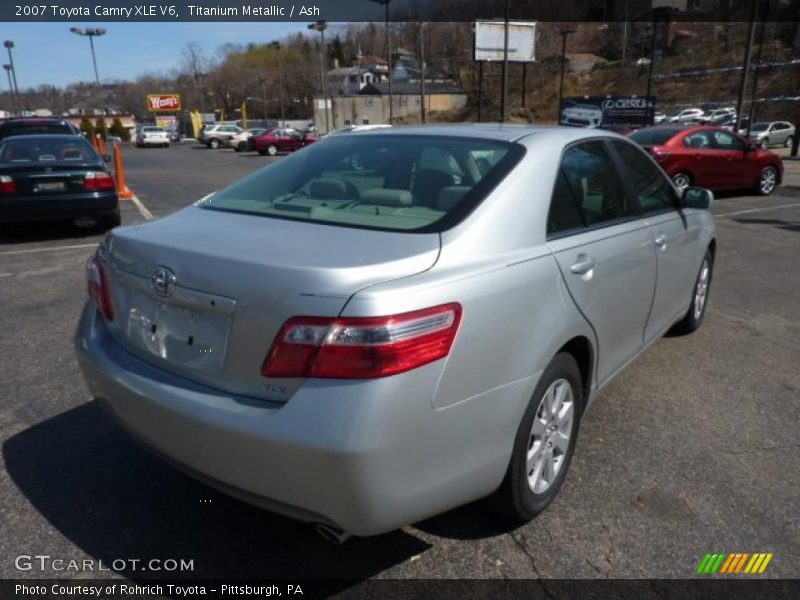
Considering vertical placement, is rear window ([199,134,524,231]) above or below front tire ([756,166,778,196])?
above

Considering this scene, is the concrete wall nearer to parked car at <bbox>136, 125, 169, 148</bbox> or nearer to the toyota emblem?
parked car at <bbox>136, 125, 169, 148</bbox>

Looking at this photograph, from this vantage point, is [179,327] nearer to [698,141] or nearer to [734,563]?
[734,563]

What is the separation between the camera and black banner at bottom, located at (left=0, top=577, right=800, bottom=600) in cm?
221

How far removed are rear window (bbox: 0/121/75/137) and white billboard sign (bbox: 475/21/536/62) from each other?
104ft

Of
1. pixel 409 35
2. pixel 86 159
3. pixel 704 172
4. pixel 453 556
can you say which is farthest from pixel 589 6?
pixel 453 556

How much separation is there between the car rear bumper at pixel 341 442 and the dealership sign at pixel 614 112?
28147mm

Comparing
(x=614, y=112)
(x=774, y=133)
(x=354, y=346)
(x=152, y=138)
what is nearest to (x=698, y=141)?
(x=354, y=346)

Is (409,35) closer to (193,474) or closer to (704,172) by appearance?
(704,172)

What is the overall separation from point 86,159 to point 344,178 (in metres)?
7.23

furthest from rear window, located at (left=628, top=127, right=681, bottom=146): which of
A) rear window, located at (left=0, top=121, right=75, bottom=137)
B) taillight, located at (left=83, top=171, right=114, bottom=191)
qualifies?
rear window, located at (left=0, top=121, right=75, bottom=137)

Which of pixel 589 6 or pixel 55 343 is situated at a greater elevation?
pixel 589 6

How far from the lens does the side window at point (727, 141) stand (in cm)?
1291

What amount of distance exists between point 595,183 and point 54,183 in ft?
24.2

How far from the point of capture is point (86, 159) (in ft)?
28.9
